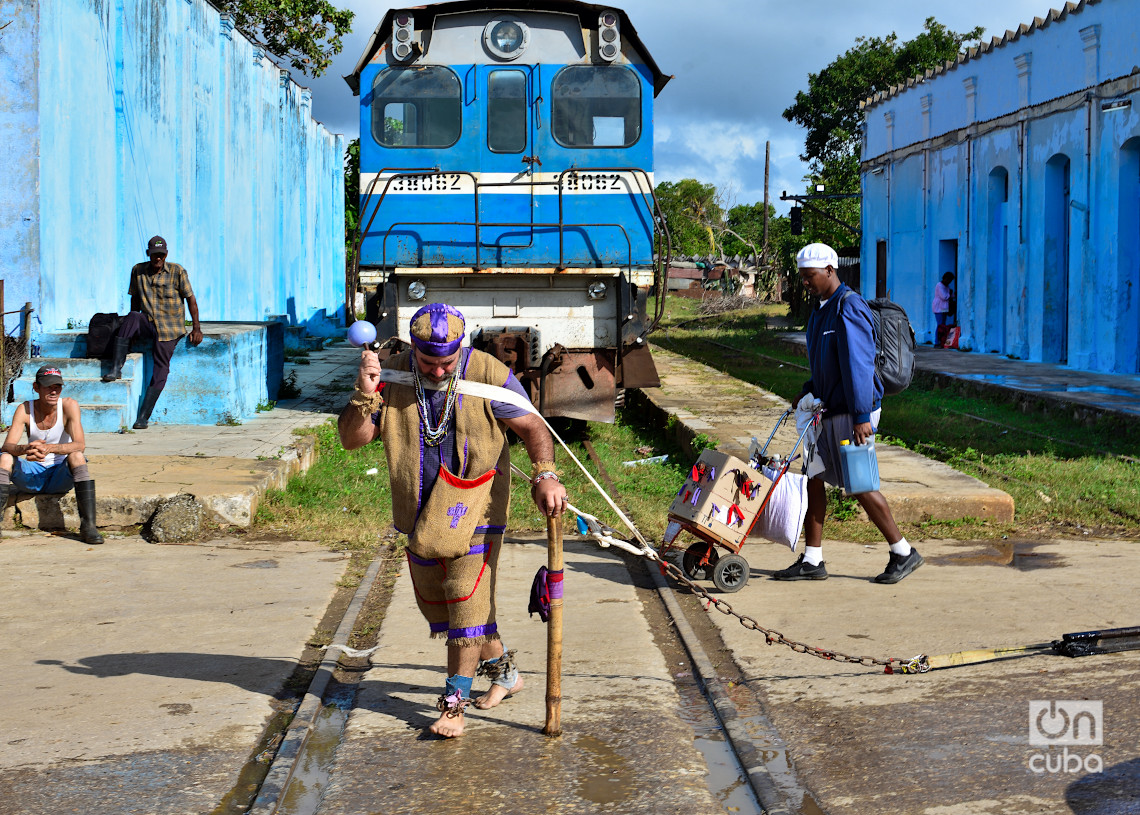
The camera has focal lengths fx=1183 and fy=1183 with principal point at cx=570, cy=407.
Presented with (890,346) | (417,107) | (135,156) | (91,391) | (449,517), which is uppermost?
(417,107)

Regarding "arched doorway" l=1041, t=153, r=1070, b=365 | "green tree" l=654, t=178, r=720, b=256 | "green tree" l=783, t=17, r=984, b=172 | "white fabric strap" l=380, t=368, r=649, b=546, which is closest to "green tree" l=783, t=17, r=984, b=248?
"green tree" l=783, t=17, r=984, b=172

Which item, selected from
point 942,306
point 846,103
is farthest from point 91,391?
point 846,103

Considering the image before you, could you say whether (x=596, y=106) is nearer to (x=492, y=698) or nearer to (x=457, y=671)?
(x=492, y=698)

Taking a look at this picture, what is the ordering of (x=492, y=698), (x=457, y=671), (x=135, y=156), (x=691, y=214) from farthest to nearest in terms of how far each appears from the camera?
(x=691, y=214)
(x=135, y=156)
(x=492, y=698)
(x=457, y=671)

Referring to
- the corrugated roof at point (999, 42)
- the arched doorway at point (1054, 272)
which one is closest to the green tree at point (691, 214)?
the corrugated roof at point (999, 42)

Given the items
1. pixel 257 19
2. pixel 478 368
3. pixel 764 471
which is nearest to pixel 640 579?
pixel 764 471

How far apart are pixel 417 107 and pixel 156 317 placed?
3.13m

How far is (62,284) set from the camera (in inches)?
450

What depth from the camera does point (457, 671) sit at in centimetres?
430

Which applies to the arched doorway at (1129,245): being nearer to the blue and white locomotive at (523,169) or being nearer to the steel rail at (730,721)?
the blue and white locomotive at (523,169)

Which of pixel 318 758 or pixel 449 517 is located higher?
pixel 449 517

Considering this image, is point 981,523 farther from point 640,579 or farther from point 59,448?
point 59,448

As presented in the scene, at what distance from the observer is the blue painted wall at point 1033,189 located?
17031 mm

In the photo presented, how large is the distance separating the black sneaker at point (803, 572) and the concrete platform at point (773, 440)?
1.43m
